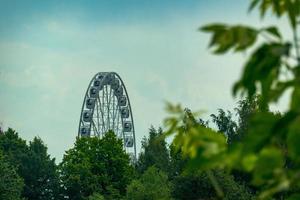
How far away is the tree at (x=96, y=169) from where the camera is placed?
237 ft

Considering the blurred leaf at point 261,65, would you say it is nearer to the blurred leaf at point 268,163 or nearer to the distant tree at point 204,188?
the blurred leaf at point 268,163

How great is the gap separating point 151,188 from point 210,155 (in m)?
58.9

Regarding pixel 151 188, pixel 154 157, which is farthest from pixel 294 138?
pixel 154 157

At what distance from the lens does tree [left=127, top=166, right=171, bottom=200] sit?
58.9 meters

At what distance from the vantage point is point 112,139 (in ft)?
250

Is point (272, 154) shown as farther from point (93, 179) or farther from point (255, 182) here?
point (93, 179)

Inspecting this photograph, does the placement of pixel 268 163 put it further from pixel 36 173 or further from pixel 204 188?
pixel 36 173

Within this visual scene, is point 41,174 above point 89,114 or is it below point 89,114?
below

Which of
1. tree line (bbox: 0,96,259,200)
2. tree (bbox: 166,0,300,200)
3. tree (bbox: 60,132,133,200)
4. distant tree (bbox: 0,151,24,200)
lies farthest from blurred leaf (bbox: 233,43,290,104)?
tree (bbox: 60,132,133,200)

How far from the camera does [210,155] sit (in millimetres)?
1846

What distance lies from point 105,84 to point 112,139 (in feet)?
70.6

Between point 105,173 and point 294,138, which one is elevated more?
point 105,173

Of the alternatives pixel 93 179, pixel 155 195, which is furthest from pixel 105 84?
pixel 155 195

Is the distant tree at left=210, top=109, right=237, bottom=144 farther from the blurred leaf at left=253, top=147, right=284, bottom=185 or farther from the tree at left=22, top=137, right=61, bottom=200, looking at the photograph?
the blurred leaf at left=253, top=147, right=284, bottom=185
